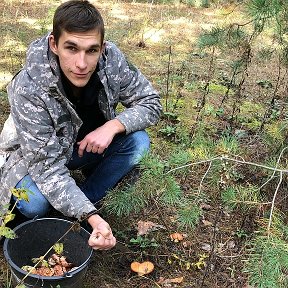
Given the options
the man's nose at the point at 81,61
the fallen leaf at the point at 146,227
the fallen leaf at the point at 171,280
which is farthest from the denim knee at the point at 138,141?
the fallen leaf at the point at 171,280

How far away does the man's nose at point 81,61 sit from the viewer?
2396 millimetres

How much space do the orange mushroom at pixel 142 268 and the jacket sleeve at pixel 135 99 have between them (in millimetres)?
791

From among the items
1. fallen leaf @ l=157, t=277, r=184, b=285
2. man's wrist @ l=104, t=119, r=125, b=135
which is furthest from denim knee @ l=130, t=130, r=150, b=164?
fallen leaf @ l=157, t=277, r=184, b=285

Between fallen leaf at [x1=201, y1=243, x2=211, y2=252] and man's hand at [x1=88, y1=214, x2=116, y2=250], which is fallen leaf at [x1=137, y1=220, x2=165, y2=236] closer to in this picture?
fallen leaf at [x1=201, y1=243, x2=211, y2=252]

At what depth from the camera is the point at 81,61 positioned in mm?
2396

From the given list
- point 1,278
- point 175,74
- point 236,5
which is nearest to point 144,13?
point 175,74

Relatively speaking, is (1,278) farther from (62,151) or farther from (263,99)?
(263,99)

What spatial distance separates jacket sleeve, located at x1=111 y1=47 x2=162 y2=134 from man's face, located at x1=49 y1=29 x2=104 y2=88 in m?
0.36

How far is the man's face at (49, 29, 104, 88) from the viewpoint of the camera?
7.83 ft

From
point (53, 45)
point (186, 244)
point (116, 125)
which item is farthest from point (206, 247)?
point (53, 45)

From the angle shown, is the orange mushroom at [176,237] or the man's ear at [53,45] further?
the orange mushroom at [176,237]

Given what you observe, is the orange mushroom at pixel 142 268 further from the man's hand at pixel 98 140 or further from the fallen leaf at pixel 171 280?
the man's hand at pixel 98 140

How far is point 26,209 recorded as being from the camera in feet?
8.39

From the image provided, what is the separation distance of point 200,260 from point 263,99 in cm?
269
